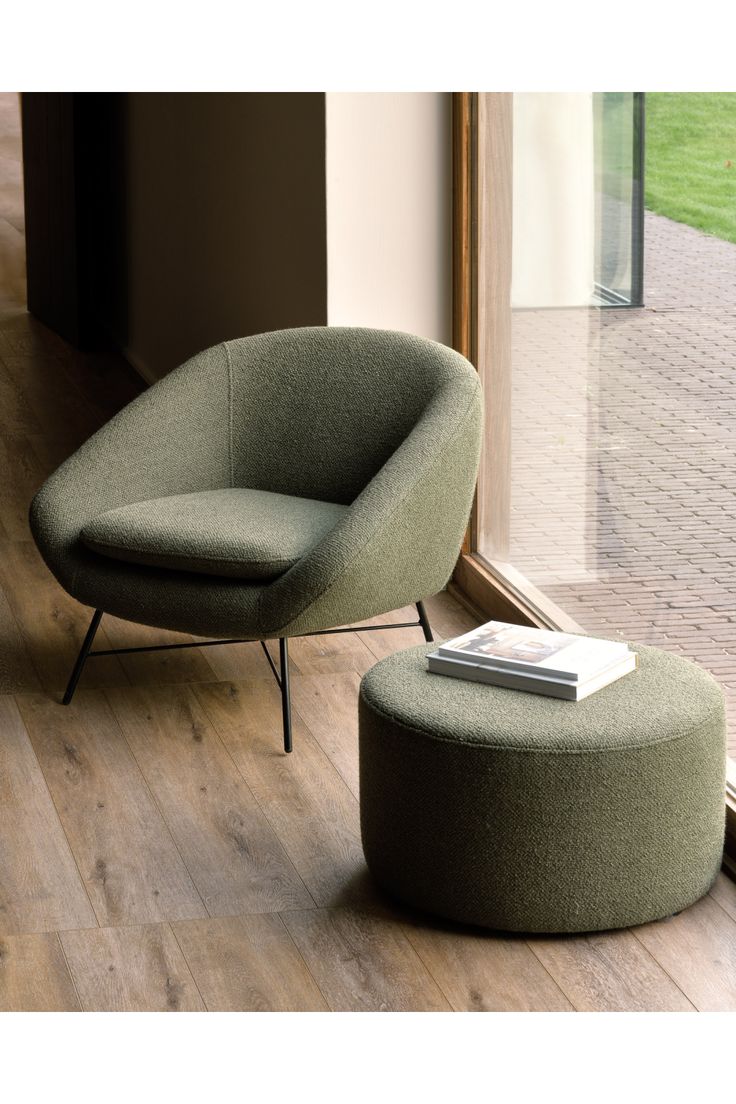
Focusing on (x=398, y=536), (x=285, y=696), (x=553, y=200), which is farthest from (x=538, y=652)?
(x=553, y=200)

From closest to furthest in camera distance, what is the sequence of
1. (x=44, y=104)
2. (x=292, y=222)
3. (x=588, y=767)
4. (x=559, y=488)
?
(x=588, y=767) < (x=559, y=488) < (x=292, y=222) < (x=44, y=104)

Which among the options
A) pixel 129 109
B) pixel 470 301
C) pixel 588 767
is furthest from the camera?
pixel 129 109

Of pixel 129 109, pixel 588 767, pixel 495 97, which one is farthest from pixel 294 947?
pixel 129 109

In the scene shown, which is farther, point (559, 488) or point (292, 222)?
point (292, 222)

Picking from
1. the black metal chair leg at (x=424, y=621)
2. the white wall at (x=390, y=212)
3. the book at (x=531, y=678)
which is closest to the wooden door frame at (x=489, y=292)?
the white wall at (x=390, y=212)

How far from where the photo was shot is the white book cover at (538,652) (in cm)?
218

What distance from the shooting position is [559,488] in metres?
3.37

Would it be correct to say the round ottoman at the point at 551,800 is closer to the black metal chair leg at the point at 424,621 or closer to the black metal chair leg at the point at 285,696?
the black metal chair leg at the point at 285,696

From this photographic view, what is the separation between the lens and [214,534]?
9.45ft

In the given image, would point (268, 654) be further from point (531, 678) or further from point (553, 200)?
point (553, 200)

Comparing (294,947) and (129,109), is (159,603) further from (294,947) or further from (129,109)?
(129,109)

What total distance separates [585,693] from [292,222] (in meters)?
2.36

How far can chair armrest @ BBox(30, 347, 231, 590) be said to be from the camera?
306cm
